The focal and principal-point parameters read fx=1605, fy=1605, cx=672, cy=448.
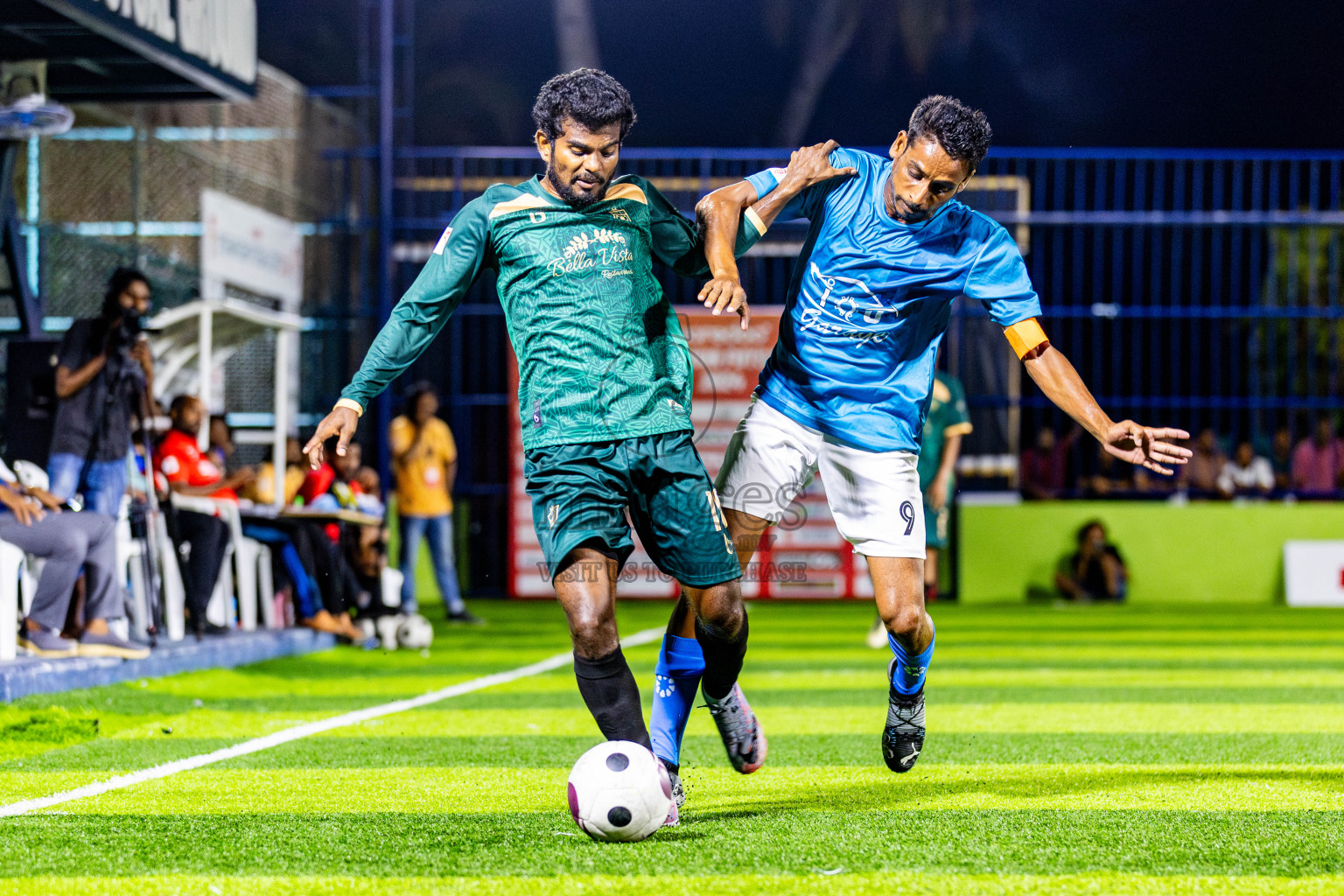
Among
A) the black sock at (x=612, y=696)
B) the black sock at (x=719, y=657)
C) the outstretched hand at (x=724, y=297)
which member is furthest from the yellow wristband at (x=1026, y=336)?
the black sock at (x=612, y=696)

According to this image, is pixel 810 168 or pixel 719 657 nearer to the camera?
pixel 719 657

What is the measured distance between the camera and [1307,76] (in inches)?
874

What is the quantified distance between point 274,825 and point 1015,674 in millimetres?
5989

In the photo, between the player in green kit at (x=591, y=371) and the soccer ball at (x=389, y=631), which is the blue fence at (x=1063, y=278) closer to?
the soccer ball at (x=389, y=631)

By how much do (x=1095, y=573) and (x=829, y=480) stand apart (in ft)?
43.9

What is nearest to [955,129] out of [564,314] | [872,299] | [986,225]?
[986,225]

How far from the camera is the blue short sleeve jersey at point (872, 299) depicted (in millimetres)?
4762

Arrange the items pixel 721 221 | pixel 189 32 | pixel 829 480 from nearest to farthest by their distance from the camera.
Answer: pixel 721 221 < pixel 829 480 < pixel 189 32

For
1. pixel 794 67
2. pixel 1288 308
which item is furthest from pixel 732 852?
pixel 794 67

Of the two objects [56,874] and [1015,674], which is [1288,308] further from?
[56,874]

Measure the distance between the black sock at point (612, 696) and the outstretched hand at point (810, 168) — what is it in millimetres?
1551

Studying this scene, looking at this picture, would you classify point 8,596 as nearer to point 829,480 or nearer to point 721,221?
point 829,480

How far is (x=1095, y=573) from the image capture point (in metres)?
17.6

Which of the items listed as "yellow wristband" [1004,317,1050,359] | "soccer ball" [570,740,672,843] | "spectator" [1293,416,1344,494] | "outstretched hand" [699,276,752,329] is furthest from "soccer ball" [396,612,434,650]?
"spectator" [1293,416,1344,494]
